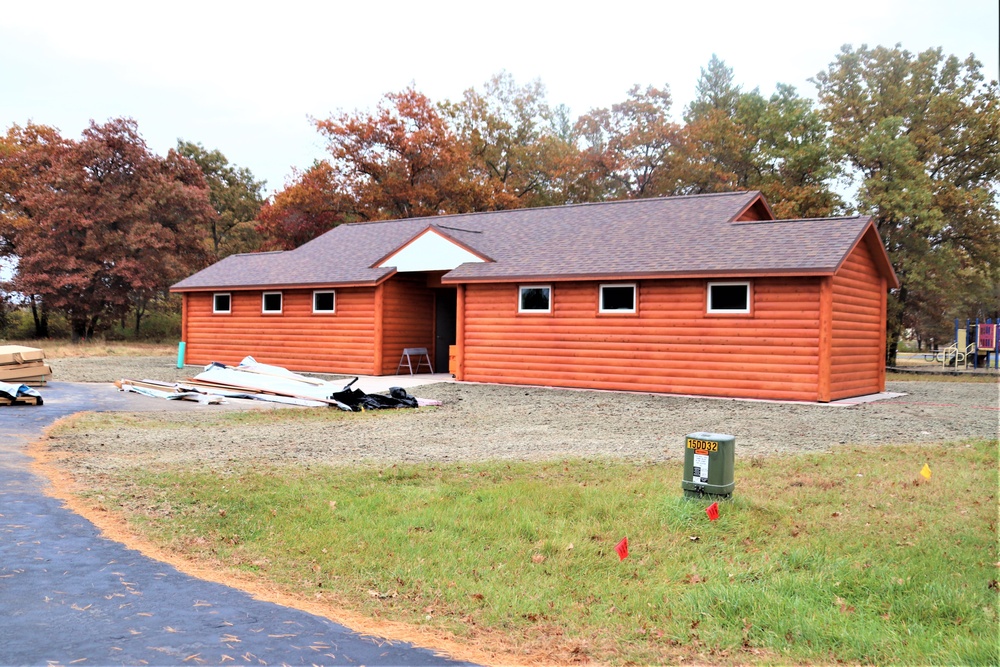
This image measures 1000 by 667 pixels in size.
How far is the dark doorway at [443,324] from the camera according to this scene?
24094 mm

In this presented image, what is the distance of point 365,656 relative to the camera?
414cm

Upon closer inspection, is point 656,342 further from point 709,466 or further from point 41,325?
point 41,325

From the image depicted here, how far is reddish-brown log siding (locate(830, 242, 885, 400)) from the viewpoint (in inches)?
644

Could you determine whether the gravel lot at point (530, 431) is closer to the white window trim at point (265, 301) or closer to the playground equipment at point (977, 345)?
the white window trim at point (265, 301)

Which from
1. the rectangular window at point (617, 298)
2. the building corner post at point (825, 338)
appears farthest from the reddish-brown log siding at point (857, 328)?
the rectangular window at point (617, 298)

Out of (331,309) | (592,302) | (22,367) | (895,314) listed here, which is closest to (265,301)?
(331,309)

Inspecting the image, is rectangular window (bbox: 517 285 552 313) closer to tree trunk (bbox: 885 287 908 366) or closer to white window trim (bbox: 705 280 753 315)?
white window trim (bbox: 705 280 753 315)

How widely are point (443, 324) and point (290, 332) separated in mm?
4518

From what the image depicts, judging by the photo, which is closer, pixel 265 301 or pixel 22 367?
pixel 22 367

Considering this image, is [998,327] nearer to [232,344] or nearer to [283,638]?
[232,344]

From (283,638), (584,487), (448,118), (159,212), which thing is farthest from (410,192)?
(283,638)

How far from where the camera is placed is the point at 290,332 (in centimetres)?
2370

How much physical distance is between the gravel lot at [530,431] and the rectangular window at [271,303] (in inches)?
354

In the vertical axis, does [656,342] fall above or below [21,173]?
below
